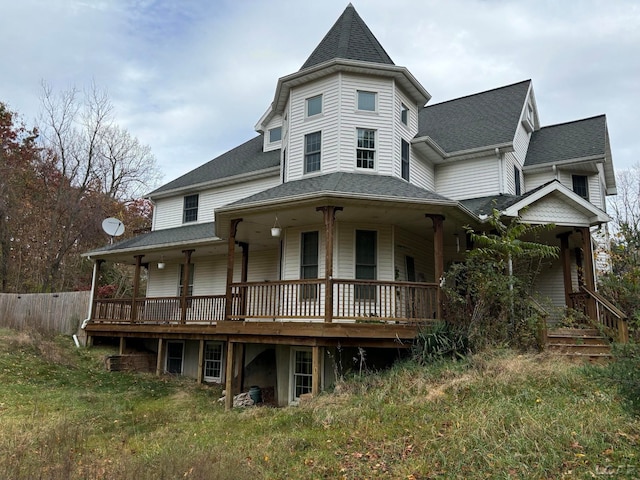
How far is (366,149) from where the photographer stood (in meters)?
13.0

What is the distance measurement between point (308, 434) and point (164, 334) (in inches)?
376

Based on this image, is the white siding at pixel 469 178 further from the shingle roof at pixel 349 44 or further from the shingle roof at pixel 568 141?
the shingle roof at pixel 349 44

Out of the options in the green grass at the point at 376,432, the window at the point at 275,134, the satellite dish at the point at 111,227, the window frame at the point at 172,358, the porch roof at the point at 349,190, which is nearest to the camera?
the green grass at the point at 376,432

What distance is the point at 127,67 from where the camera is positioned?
63.2ft

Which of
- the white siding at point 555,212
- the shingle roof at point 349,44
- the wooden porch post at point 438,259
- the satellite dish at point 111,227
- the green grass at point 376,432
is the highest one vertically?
the shingle roof at point 349,44

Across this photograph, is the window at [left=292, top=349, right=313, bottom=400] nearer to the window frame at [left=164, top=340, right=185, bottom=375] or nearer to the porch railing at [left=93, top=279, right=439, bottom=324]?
the porch railing at [left=93, top=279, right=439, bottom=324]

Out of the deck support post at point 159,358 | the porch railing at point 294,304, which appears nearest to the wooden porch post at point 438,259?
the porch railing at point 294,304

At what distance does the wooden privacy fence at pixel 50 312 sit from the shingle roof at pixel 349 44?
41.3ft

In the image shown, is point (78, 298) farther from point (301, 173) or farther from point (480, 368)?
point (480, 368)

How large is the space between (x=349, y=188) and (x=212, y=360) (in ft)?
28.7

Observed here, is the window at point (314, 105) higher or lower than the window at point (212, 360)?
higher

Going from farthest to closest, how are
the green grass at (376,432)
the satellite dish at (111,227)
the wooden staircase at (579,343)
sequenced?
the satellite dish at (111,227) → the wooden staircase at (579,343) → the green grass at (376,432)

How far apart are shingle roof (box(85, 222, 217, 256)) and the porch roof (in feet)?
13.6

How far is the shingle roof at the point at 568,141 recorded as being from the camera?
50.2ft
